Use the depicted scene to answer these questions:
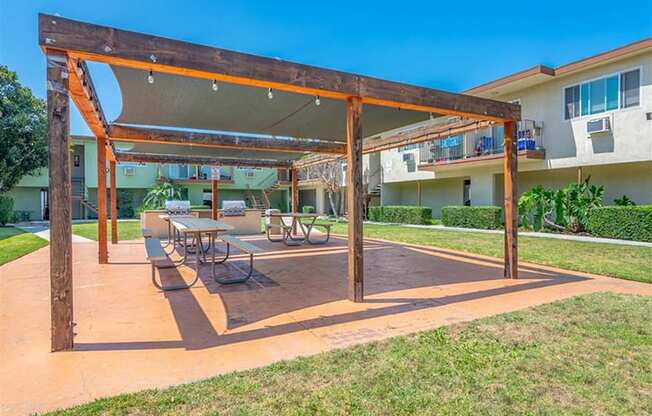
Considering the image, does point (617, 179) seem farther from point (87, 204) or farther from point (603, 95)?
point (87, 204)

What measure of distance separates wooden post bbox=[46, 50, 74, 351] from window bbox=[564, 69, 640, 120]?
1505 centimetres

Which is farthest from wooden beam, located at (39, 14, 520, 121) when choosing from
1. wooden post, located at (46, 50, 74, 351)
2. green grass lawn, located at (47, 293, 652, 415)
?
green grass lawn, located at (47, 293, 652, 415)

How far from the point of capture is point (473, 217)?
53.8 feet

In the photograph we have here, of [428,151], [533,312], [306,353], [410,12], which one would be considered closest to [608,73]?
[410,12]

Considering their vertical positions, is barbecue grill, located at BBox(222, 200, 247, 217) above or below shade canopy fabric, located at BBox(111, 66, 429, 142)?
below

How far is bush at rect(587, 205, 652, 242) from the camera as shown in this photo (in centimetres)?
1101

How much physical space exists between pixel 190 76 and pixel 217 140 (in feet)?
16.5

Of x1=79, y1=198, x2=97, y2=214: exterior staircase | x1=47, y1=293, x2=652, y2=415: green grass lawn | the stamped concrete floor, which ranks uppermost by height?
x1=79, y1=198, x2=97, y2=214: exterior staircase

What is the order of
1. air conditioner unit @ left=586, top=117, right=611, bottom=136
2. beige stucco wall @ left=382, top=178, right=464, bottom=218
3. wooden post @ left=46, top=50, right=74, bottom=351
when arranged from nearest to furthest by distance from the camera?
wooden post @ left=46, top=50, right=74, bottom=351 → air conditioner unit @ left=586, top=117, right=611, bottom=136 → beige stucco wall @ left=382, top=178, right=464, bottom=218

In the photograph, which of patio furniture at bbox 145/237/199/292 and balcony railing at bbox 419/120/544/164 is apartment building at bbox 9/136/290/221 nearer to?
balcony railing at bbox 419/120/544/164

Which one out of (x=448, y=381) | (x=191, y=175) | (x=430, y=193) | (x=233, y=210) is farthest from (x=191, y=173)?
(x=448, y=381)

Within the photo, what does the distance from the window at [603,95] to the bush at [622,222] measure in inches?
136

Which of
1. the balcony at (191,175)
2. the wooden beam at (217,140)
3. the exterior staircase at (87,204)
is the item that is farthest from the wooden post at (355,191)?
the exterior staircase at (87,204)

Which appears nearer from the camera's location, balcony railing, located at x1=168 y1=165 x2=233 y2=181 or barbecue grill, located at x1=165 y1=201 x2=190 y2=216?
barbecue grill, located at x1=165 y1=201 x2=190 y2=216
